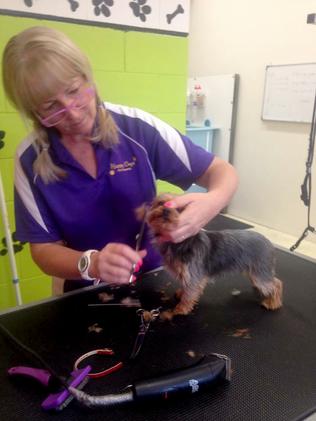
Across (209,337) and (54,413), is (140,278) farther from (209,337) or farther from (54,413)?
(54,413)

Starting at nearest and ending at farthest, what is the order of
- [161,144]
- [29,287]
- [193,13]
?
1. [161,144]
2. [29,287]
3. [193,13]

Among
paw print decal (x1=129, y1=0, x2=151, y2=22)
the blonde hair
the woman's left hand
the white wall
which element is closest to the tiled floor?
the white wall

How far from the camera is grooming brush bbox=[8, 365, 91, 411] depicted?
73 cm

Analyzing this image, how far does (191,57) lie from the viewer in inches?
177

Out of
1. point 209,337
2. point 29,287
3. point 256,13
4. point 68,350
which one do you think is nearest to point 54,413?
point 68,350

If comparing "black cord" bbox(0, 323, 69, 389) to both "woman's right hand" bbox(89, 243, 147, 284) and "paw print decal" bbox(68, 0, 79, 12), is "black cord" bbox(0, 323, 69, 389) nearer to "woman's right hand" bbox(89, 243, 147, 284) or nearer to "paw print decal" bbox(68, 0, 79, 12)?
"woman's right hand" bbox(89, 243, 147, 284)

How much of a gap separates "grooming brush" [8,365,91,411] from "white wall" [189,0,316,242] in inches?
119

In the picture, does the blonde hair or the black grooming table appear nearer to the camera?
the black grooming table

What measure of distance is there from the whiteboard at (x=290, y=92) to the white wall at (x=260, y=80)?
2.7 inches

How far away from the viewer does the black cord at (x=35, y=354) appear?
77 centimetres

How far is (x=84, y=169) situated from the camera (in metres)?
1.14

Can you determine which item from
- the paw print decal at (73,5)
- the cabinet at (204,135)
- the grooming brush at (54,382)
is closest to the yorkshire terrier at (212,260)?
the grooming brush at (54,382)

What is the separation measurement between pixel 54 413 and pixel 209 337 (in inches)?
16.0

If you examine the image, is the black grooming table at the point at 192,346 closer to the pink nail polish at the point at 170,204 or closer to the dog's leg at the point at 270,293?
the dog's leg at the point at 270,293
